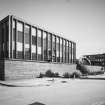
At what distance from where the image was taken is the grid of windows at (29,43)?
75.2ft

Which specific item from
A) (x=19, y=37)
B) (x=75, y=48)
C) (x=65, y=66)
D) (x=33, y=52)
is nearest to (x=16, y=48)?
(x=19, y=37)

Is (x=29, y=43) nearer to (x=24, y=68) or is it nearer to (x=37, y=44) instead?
(x=37, y=44)

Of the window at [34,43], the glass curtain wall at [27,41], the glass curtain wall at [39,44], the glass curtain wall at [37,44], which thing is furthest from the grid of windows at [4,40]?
the glass curtain wall at [39,44]

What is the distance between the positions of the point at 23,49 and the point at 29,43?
246 cm

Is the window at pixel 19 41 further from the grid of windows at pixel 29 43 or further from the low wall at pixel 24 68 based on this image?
the low wall at pixel 24 68

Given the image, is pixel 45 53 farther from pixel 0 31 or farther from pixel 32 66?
pixel 0 31

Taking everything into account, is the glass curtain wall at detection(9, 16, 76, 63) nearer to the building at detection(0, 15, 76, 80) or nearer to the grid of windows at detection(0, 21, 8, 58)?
the building at detection(0, 15, 76, 80)

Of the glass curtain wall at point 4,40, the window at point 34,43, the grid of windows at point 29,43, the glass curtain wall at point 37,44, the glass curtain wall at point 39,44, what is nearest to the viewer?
the grid of windows at point 29,43

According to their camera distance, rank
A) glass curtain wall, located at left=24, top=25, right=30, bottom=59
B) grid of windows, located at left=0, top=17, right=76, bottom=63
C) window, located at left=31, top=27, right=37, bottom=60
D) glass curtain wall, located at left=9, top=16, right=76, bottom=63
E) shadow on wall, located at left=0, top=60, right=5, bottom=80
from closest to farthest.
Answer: shadow on wall, located at left=0, top=60, right=5, bottom=80 → grid of windows, located at left=0, top=17, right=76, bottom=63 → glass curtain wall, located at left=9, top=16, right=76, bottom=63 → glass curtain wall, located at left=24, top=25, right=30, bottom=59 → window, located at left=31, top=27, right=37, bottom=60

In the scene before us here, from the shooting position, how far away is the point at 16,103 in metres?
6.32

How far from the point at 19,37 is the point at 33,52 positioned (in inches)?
203

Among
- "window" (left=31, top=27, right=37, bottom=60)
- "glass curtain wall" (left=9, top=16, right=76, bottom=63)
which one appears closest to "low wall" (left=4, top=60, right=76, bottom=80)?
"glass curtain wall" (left=9, top=16, right=76, bottom=63)

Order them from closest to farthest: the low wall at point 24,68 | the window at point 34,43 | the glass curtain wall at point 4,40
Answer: the low wall at point 24,68, the glass curtain wall at point 4,40, the window at point 34,43

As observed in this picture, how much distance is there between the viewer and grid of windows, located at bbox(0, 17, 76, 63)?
2291 cm
